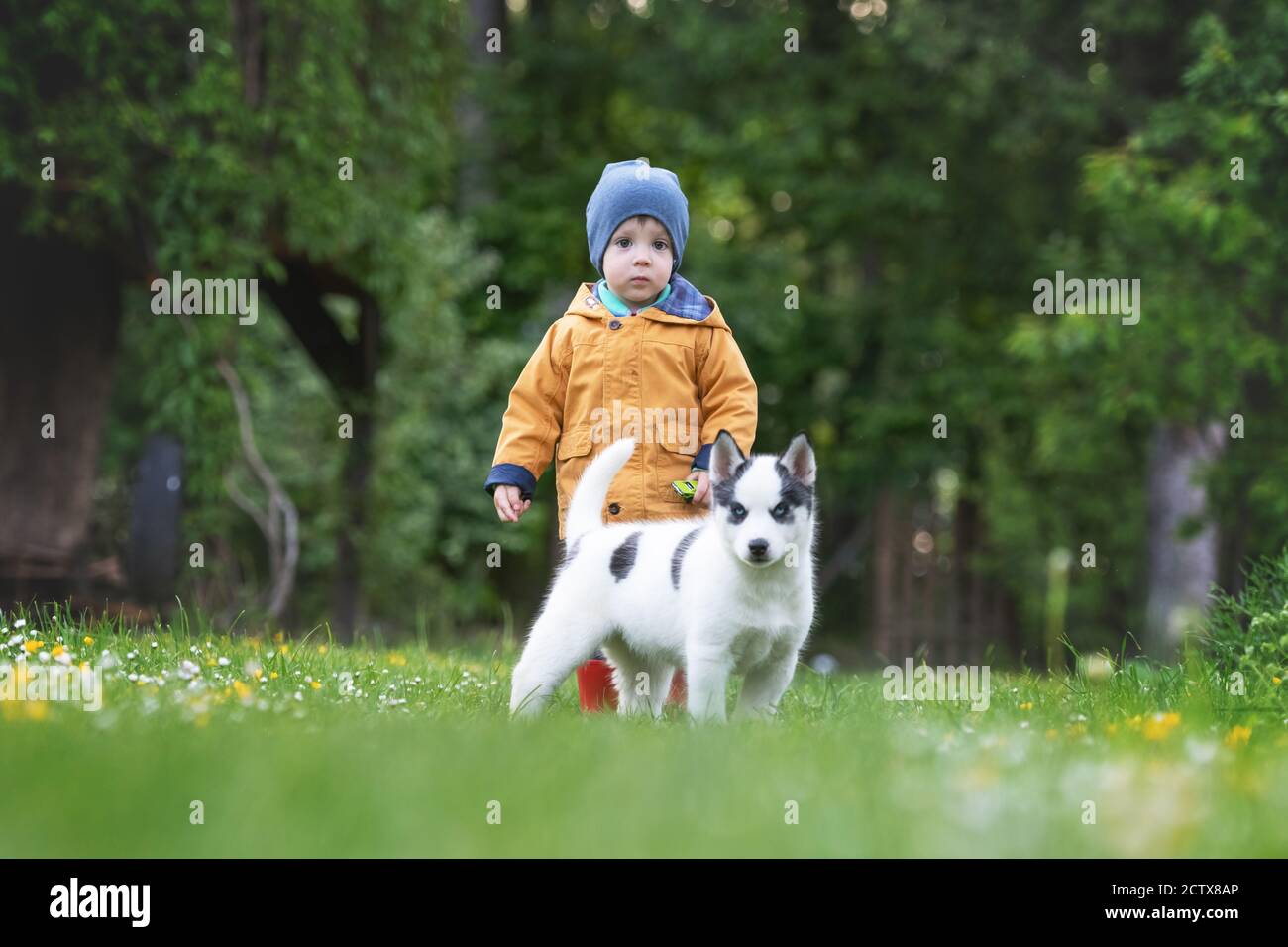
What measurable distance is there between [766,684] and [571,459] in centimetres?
139

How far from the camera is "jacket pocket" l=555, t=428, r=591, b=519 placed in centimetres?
562

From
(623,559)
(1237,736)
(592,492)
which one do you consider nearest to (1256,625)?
(1237,736)

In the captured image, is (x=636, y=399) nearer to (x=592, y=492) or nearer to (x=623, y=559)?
(x=592, y=492)

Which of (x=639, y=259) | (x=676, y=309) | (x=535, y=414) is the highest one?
(x=639, y=259)

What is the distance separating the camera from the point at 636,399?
Result: 5.54 m

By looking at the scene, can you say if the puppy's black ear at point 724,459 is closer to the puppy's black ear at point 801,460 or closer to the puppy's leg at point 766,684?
the puppy's black ear at point 801,460

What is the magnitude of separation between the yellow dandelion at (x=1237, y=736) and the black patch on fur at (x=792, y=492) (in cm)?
158

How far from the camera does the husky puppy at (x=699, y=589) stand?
4.60m

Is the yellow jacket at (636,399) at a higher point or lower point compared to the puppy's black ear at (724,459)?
higher

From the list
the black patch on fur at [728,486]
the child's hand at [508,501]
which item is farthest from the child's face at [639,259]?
the black patch on fur at [728,486]

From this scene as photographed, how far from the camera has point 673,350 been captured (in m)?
5.57

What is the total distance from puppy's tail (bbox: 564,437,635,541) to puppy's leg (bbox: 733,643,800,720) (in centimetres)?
90

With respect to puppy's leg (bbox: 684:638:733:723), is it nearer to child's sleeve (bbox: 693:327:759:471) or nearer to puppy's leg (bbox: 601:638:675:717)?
puppy's leg (bbox: 601:638:675:717)
